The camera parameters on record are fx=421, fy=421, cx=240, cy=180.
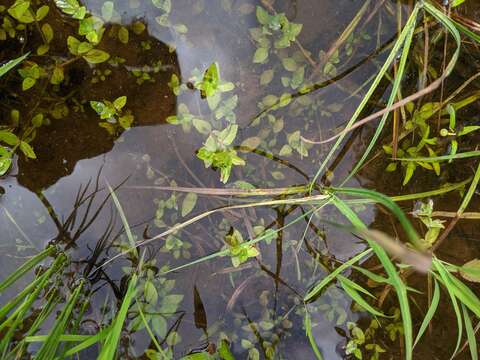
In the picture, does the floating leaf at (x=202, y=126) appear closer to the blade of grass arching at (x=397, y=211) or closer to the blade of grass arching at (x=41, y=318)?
the blade of grass arching at (x=397, y=211)

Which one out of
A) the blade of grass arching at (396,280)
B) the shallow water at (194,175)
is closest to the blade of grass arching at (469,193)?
the shallow water at (194,175)

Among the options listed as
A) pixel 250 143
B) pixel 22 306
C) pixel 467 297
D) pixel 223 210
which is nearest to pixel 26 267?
pixel 22 306

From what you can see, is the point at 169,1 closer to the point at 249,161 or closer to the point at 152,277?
the point at 249,161

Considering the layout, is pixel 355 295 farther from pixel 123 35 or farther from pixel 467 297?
pixel 123 35

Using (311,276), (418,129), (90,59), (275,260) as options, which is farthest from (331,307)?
(90,59)

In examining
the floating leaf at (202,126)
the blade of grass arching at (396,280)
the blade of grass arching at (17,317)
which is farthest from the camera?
the floating leaf at (202,126)

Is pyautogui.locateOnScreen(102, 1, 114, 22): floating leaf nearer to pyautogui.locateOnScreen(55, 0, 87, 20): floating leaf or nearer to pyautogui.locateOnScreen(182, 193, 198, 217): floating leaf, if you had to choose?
pyautogui.locateOnScreen(55, 0, 87, 20): floating leaf
